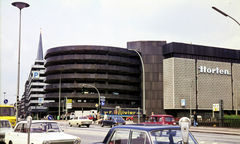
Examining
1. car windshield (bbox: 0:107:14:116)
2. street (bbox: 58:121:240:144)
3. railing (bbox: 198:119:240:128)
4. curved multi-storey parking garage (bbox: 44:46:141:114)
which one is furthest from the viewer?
curved multi-storey parking garage (bbox: 44:46:141:114)

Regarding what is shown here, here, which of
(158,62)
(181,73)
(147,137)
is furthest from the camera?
(158,62)

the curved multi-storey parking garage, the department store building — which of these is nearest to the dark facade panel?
the department store building

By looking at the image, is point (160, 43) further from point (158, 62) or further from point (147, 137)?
point (147, 137)

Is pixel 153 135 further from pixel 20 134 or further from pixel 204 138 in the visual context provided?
pixel 204 138

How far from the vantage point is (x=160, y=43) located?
8225 cm

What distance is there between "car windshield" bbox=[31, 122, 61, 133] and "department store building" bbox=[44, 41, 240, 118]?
66.8 metres

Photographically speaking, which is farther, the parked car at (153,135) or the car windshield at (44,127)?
the car windshield at (44,127)

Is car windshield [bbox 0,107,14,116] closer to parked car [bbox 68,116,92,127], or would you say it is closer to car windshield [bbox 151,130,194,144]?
parked car [bbox 68,116,92,127]

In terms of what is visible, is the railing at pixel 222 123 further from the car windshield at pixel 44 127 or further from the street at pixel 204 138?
the car windshield at pixel 44 127

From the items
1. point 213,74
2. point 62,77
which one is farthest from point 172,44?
point 62,77

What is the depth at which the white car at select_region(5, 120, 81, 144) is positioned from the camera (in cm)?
991

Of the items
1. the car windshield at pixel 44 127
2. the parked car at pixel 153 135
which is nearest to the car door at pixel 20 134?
the car windshield at pixel 44 127

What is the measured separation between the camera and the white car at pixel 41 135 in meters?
9.91

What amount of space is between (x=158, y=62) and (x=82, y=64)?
20216 mm
